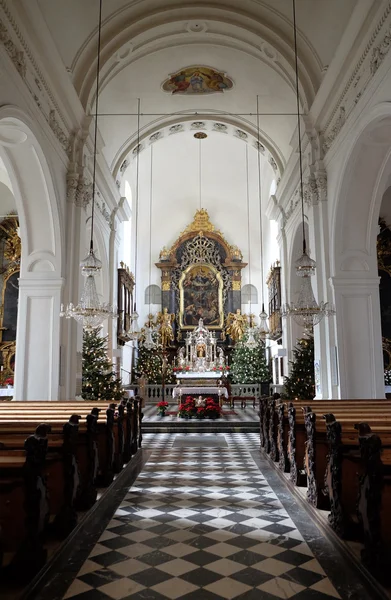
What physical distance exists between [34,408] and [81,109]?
686 centimetres

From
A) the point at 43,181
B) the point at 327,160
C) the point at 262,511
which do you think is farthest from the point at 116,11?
the point at 262,511

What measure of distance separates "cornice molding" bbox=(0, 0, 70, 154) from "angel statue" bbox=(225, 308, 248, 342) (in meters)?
13.3

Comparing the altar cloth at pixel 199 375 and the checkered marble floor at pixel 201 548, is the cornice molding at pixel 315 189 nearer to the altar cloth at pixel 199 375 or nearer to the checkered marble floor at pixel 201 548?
the checkered marble floor at pixel 201 548

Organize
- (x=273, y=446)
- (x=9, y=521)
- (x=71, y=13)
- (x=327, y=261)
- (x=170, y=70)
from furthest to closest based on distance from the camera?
(x=170, y=70) → (x=327, y=261) → (x=71, y=13) → (x=273, y=446) → (x=9, y=521)

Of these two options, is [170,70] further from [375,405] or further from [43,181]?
[375,405]

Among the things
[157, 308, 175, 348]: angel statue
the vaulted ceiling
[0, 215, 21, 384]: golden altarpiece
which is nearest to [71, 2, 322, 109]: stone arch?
the vaulted ceiling

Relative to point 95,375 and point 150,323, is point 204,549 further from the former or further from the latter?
point 150,323

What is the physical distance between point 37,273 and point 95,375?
2889mm

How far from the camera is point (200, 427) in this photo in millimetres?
11852

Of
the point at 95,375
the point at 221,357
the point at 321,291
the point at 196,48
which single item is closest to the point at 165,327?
the point at 221,357

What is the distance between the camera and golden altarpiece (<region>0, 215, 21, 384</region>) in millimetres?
14344

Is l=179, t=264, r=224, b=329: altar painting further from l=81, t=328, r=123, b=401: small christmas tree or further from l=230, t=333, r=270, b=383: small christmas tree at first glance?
l=81, t=328, r=123, b=401: small christmas tree

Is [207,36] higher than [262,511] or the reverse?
higher

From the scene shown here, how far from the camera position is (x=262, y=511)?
504 centimetres
